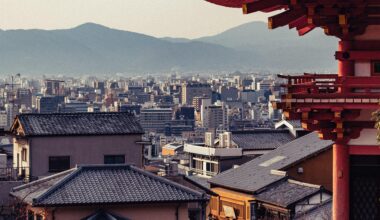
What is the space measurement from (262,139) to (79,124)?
16.2m

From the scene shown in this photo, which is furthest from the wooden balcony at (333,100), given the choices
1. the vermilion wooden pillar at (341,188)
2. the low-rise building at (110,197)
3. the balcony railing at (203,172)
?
the balcony railing at (203,172)

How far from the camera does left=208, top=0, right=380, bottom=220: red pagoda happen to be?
16859 millimetres

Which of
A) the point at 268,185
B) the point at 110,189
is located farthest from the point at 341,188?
the point at 268,185

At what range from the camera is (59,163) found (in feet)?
135

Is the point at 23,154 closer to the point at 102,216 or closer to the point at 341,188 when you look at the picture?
the point at 102,216

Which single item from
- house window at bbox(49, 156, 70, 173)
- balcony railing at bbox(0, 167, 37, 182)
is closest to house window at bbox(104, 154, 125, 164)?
house window at bbox(49, 156, 70, 173)

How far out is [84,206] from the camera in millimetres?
30391

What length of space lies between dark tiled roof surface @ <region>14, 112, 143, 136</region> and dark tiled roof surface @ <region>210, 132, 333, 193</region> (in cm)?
299

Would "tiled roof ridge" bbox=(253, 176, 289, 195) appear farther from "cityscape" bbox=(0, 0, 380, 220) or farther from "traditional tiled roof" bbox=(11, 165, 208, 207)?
"traditional tiled roof" bbox=(11, 165, 208, 207)

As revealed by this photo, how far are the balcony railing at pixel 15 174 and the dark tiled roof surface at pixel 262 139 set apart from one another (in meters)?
15.5

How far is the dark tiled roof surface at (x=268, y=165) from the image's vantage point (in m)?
39.6

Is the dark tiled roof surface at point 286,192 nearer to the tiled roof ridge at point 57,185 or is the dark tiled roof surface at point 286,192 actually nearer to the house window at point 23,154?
Answer: the tiled roof ridge at point 57,185

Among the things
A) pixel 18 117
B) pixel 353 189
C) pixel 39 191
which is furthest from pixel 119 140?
pixel 353 189

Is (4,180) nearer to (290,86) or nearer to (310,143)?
(310,143)
